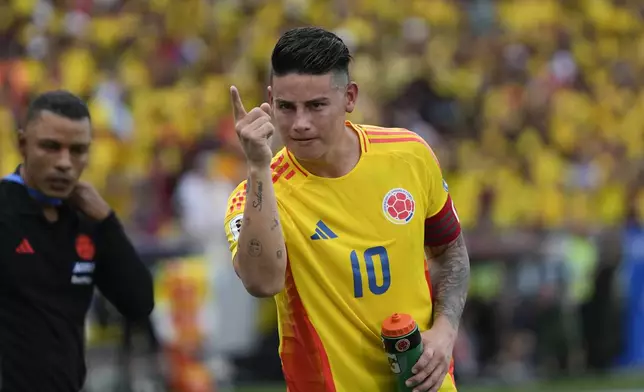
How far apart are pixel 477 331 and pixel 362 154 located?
969 cm

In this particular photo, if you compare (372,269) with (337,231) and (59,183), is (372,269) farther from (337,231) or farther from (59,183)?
(59,183)

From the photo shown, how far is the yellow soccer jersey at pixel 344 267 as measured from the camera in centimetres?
465

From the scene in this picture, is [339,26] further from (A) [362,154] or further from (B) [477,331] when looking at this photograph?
(A) [362,154]

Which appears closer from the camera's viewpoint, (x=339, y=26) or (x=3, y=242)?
(x=3, y=242)

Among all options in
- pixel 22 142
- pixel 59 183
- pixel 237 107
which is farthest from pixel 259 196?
pixel 22 142

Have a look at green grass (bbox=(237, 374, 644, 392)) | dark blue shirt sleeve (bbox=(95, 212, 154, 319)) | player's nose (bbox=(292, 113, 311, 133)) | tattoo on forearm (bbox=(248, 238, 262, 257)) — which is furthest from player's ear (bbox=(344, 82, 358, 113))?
green grass (bbox=(237, 374, 644, 392))

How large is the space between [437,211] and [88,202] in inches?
72.2

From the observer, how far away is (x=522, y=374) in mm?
14117

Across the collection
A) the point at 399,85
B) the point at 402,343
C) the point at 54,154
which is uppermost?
the point at 54,154

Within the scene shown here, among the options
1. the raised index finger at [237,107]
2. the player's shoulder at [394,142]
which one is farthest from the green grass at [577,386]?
the raised index finger at [237,107]

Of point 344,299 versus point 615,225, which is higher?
point 344,299

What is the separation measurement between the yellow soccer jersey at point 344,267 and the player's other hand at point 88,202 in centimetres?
139

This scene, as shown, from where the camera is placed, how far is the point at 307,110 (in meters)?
4.53

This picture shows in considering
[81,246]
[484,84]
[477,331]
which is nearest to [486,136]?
[484,84]
